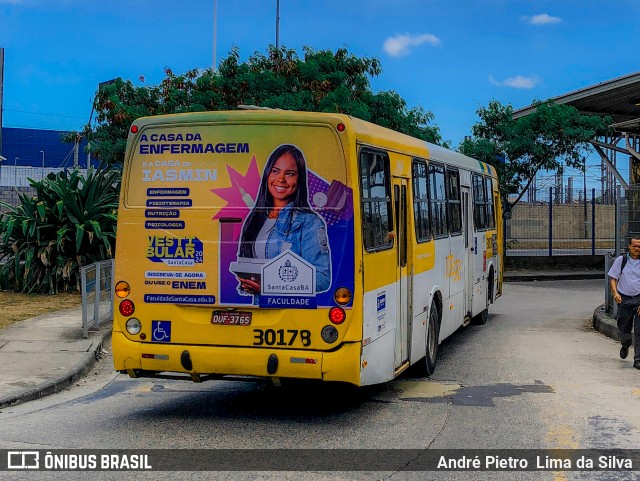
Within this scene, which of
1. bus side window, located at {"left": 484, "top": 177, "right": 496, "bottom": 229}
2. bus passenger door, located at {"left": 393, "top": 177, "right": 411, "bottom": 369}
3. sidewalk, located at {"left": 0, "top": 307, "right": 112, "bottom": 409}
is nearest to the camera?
bus passenger door, located at {"left": 393, "top": 177, "right": 411, "bottom": 369}

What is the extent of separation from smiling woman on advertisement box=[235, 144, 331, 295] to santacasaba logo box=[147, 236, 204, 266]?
0.44 meters

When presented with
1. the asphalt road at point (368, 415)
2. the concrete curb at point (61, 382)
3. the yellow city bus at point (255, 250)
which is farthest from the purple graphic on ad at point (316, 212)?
the concrete curb at point (61, 382)

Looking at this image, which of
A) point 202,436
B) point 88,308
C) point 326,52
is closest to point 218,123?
point 202,436

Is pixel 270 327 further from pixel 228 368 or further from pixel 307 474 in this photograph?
pixel 307 474

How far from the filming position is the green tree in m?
28.0

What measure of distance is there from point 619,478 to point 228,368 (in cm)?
347

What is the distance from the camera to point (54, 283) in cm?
1888

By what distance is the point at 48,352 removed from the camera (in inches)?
459

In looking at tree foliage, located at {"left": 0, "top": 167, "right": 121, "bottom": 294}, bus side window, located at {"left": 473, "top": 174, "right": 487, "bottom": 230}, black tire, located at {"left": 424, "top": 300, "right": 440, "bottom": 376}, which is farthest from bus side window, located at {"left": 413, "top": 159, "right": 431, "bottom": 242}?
tree foliage, located at {"left": 0, "top": 167, "right": 121, "bottom": 294}

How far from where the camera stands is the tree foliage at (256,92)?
2441 centimetres

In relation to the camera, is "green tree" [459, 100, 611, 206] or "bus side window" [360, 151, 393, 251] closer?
"bus side window" [360, 151, 393, 251]

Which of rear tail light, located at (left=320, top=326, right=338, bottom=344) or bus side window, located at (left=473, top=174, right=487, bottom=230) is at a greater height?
bus side window, located at (left=473, top=174, right=487, bottom=230)

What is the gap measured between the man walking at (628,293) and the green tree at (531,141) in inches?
662

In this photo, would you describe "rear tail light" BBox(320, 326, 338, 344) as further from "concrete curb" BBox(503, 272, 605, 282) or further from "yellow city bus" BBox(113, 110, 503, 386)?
"concrete curb" BBox(503, 272, 605, 282)
